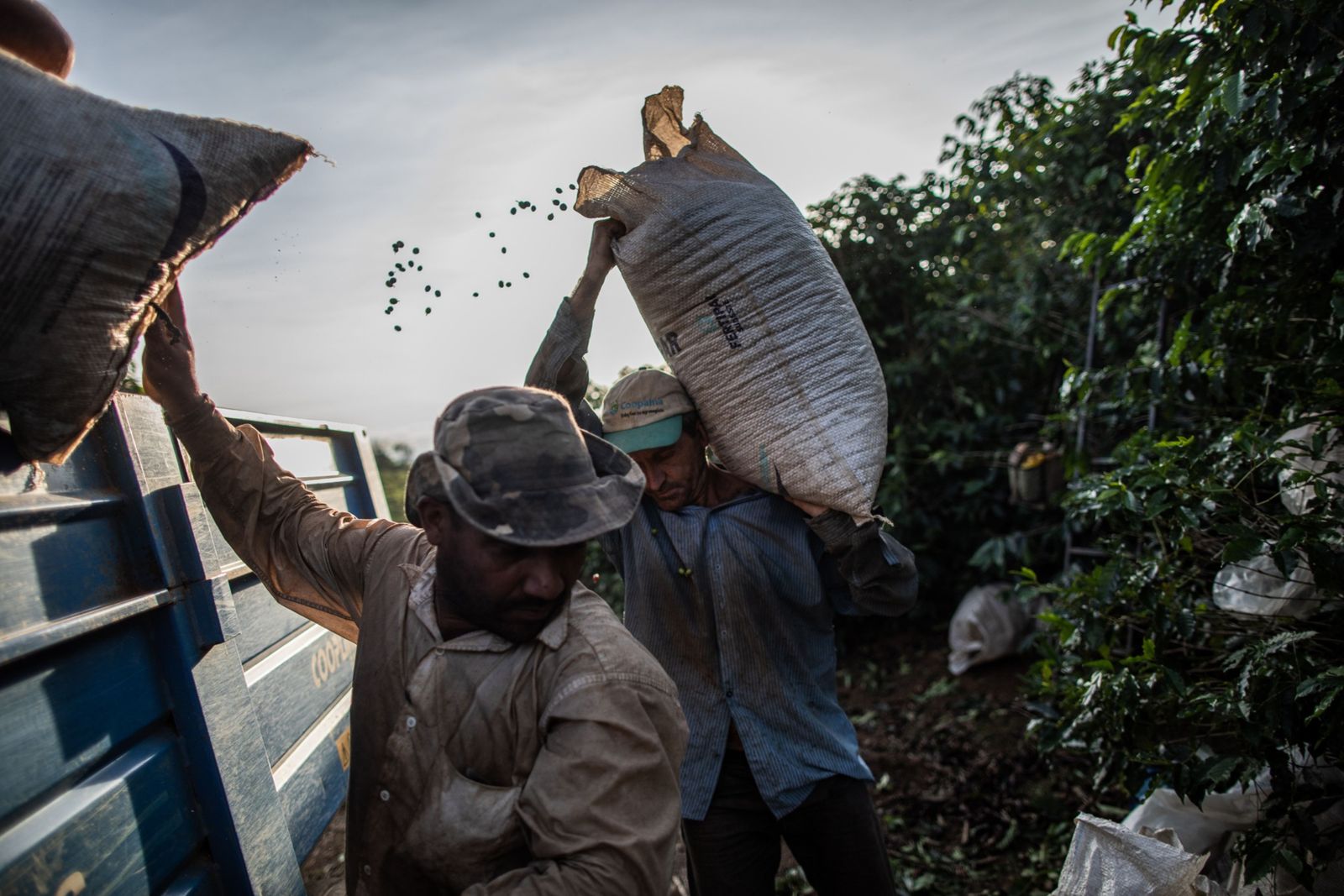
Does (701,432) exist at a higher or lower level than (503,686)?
higher

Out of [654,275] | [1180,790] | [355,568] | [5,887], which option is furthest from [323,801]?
[1180,790]

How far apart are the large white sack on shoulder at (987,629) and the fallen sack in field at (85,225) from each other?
546 centimetres

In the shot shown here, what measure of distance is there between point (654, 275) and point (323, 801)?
173 cm

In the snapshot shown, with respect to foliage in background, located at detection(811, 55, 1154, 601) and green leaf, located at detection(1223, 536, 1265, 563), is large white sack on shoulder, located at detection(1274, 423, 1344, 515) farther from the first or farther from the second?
foliage in background, located at detection(811, 55, 1154, 601)

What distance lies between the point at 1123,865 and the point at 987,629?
12.3 ft

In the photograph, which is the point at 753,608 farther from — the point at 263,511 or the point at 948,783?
the point at 948,783

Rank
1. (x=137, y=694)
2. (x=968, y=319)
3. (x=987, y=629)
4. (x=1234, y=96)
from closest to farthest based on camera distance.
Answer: (x=137, y=694), (x=1234, y=96), (x=987, y=629), (x=968, y=319)

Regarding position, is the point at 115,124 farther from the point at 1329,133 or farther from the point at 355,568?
the point at 1329,133

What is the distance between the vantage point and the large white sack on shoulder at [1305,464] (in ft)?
7.68

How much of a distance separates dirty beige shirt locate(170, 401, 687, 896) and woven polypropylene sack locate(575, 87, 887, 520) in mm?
803

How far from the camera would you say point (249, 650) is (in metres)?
2.07

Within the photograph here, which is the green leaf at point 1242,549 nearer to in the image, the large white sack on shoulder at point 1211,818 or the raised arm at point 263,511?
the large white sack on shoulder at point 1211,818

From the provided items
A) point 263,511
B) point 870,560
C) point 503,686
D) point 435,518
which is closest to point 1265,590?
point 870,560

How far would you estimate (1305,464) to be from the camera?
2.59 m
